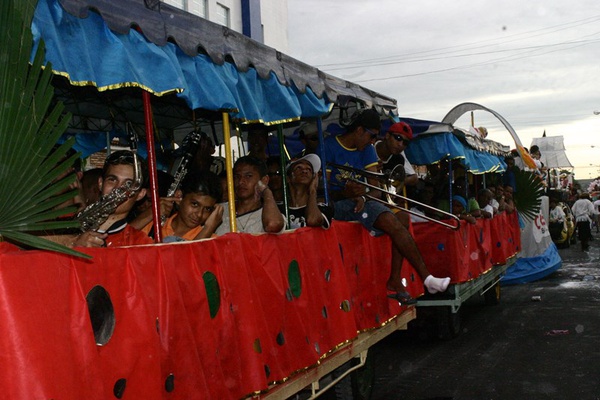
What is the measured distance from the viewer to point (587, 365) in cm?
848

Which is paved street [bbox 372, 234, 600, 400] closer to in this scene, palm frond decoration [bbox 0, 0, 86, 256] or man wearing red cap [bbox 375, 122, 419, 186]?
man wearing red cap [bbox 375, 122, 419, 186]

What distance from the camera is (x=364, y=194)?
24.3 feet

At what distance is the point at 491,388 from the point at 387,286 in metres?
1.49

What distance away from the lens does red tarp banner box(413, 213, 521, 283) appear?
10047 millimetres

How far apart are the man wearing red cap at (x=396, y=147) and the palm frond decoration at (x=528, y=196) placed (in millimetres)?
8780

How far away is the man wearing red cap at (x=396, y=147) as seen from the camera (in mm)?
8445

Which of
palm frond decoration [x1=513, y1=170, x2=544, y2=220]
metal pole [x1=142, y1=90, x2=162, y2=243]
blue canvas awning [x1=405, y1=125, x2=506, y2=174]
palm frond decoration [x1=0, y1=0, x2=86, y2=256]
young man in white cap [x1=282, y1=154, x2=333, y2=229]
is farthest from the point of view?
palm frond decoration [x1=513, y1=170, x2=544, y2=220]

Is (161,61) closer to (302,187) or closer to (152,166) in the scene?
(152,166)

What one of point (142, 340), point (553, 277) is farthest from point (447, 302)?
point (553, 277)

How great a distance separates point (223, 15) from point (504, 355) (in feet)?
62.3

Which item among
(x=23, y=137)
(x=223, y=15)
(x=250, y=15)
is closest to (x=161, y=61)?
(x=23, y=137)

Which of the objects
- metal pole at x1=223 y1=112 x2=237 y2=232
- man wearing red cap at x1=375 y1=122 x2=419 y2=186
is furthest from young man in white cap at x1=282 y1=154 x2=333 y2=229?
man wearing red cap at x1=375 y1=122 x2=419 y2=186

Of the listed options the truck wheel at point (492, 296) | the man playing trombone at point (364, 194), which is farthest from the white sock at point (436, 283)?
the truck wheel at point (492, 296)

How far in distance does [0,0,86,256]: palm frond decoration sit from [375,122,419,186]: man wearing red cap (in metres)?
6.00
